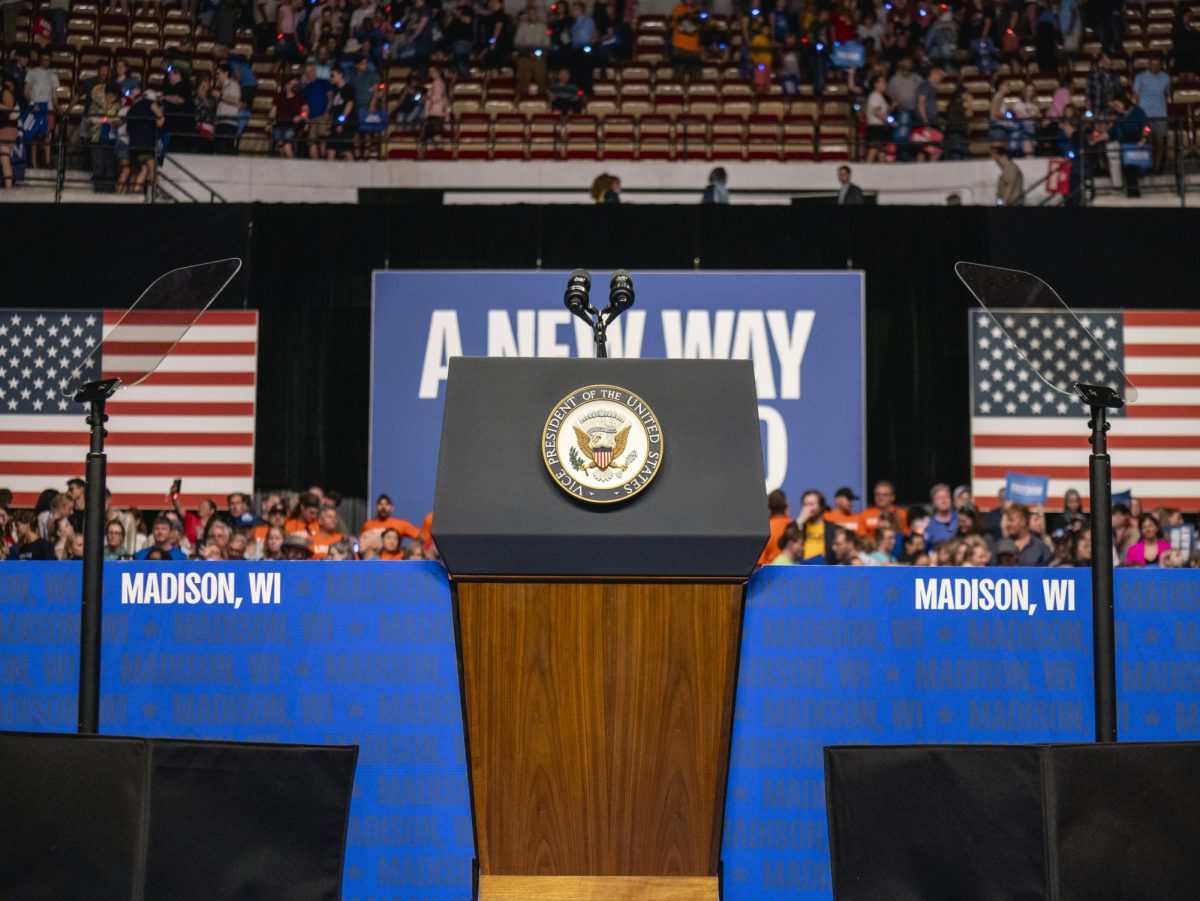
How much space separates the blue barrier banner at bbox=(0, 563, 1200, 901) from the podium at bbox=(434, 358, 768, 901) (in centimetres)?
56

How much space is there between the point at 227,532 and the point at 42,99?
6.86 meters

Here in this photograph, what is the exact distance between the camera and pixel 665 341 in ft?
36.8

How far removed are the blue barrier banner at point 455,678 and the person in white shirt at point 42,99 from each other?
378 inches

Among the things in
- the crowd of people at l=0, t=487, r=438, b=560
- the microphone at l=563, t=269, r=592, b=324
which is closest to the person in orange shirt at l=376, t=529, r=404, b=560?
the crowd of people at l=0, t=487, r=438, b=560

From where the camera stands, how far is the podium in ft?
10.3

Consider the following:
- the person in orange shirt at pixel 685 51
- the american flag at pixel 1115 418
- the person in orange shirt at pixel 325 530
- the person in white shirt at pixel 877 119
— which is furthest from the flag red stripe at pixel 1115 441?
the person in orange shirt at pixel 685 51

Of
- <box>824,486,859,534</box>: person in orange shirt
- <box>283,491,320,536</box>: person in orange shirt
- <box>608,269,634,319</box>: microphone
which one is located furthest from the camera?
<box>824,486,859,534</box>: person in orange shirt

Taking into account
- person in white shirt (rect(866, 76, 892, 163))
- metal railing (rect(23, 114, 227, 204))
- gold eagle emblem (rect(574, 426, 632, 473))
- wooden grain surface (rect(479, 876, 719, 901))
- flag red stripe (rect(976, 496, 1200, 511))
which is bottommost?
wooden grain surface (rect(479, 876, 719, 901))

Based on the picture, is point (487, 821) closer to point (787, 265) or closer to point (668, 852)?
point (668, 852)

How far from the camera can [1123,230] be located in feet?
36.8

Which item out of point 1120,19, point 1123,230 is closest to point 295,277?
point 1123,230

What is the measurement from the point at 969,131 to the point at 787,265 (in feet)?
12.5

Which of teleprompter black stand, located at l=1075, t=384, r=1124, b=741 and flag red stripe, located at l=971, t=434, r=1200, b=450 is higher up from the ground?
flag red stripe, located at l=971, t=434, r=1200, b=450

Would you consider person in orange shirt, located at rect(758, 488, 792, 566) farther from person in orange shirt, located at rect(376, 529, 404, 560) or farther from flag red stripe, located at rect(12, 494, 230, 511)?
flag red stripe, located at rect(12, 494, 230, 511)
